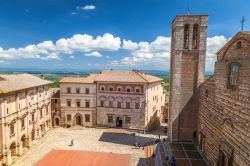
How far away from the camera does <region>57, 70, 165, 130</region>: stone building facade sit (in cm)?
4119

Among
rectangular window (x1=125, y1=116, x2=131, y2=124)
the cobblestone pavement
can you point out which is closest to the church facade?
the cobblestone pavement

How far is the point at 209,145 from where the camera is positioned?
21594mm

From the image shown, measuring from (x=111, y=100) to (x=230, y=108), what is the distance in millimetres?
28466

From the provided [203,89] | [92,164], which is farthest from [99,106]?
[203,89]

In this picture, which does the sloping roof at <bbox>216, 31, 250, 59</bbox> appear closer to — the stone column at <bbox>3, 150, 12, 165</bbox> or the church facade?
the church facade

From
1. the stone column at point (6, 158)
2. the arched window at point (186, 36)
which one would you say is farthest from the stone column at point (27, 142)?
the arched window at point (186, 36)

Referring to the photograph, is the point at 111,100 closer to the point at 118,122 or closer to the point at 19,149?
the point at 118,122

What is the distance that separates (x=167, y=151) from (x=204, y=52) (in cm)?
1410

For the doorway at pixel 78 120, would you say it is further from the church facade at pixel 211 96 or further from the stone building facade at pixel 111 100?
the church facade at pixel 211 96

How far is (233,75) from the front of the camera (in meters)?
16.5

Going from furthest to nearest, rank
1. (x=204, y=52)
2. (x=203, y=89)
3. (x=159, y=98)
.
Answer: (x=159, y=98)
(x=204, y=52)
(x=203, y=89)

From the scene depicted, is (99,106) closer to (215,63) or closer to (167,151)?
(167,151)

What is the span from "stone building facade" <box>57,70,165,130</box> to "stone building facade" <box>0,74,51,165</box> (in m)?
5.19

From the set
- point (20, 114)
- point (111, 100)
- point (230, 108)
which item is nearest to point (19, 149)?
point (20, 114)
